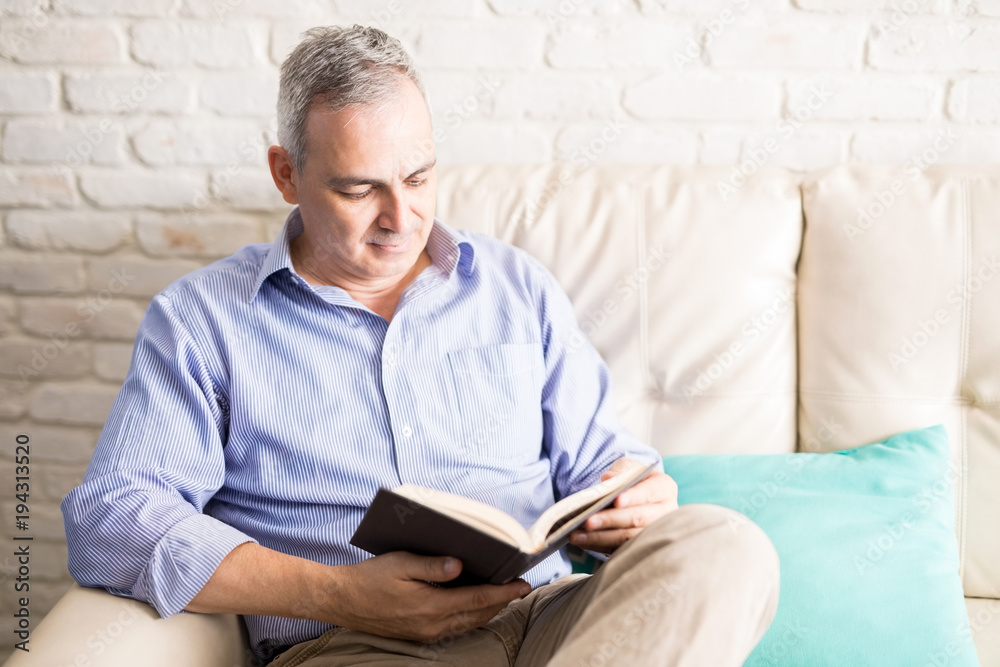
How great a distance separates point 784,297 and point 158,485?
110cm

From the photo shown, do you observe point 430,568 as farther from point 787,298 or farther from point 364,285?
point 787,298

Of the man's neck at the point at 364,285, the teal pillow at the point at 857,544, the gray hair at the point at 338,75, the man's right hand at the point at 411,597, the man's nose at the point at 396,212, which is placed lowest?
the teal pillow at the point at 857,544

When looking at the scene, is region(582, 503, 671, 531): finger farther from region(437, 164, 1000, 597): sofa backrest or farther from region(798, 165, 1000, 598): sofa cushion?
region(798, 165, 1000, 598): sofa cushion

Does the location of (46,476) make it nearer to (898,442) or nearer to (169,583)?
(169,583)

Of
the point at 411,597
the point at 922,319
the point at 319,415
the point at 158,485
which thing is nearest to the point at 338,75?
the point at 319,415

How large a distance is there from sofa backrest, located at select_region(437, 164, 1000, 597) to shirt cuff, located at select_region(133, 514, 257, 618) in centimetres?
75

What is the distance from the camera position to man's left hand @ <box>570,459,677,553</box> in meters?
1.11

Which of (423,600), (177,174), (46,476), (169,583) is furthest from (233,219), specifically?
(423,600)

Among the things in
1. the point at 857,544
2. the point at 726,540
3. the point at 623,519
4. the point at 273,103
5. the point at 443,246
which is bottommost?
the point at 857,544

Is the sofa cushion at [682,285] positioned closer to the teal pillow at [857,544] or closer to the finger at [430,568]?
the teal pillow at [857,544]

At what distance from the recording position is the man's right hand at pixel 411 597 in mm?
990

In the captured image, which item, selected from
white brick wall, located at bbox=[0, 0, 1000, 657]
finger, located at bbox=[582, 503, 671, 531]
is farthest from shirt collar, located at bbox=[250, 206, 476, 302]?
finger, located at bbox=[582, 503, 671, 531]

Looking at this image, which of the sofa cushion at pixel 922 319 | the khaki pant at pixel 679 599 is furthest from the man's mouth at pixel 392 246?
the sofa cushion at pixel 922 319

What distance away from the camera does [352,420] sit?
3.99 ft
